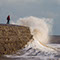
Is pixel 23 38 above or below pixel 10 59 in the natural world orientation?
A: above

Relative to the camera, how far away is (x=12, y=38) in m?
18.5

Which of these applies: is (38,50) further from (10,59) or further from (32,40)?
(10,59)

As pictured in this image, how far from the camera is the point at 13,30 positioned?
18984 mm

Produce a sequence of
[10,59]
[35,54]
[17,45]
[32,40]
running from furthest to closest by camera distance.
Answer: [32,40]
[17,45]
[35,54]
[10,59]

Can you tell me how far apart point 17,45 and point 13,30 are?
1.61 meters

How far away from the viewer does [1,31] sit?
59.6 feet

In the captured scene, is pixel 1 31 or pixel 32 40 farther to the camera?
pixel 32 40

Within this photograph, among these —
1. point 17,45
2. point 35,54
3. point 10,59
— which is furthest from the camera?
point 17,45

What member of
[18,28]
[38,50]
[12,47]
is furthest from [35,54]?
[18,28]

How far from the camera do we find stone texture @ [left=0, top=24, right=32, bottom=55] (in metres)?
17.9

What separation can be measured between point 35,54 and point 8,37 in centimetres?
320

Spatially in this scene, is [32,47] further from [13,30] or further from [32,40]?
[13,30]

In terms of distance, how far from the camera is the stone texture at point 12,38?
704 inches


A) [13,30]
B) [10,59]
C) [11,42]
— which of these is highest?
[13,30]
